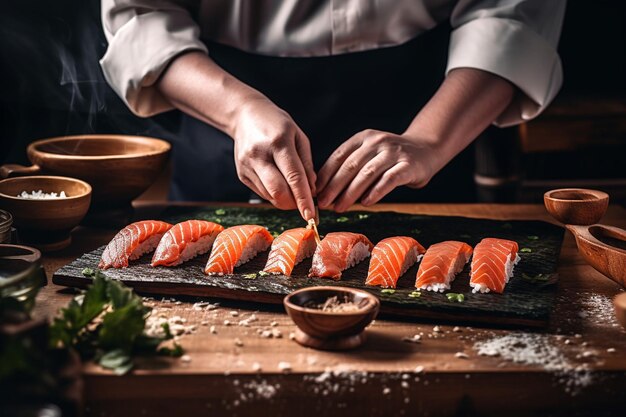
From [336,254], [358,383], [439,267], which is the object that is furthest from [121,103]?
[358,383]

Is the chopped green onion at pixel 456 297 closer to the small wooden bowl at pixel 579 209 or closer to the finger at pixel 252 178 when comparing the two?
the small wooden bowl at pixel 579 209

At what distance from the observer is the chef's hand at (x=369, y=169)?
7.16 ft

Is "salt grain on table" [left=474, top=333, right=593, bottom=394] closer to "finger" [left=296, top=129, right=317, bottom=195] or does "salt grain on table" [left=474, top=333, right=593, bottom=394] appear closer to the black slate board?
the black slate board

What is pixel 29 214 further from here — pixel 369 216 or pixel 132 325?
pixel 369 216

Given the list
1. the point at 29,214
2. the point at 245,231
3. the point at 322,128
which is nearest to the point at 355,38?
the point at 322,128

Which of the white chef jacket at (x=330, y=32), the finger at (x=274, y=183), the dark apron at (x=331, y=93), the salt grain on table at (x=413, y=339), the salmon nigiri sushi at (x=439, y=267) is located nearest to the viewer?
the salt grain on table at (x=413, y=339)

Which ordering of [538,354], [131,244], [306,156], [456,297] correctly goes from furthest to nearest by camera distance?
[306,156] → [131,244] → [456,297] → [538,354]

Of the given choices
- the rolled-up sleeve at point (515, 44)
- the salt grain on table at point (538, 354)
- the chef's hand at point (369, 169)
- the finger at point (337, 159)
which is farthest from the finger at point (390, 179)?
the salt grain on table at point (538, 354)

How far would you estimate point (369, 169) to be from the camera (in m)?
2.18

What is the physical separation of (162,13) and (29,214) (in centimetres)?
80

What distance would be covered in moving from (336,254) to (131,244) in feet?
1.84

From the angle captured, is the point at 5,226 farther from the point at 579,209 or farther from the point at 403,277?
the point at 579,209

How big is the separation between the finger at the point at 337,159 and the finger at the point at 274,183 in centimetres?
14

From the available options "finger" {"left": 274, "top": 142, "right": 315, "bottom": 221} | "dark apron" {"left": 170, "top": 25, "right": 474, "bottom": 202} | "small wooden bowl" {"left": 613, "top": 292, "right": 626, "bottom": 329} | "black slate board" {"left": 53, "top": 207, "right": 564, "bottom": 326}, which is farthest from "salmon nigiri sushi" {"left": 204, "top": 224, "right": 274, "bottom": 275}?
"small wooden bowl" {"left": 613, "top": 292, "right": 626, "bottom": 329}
